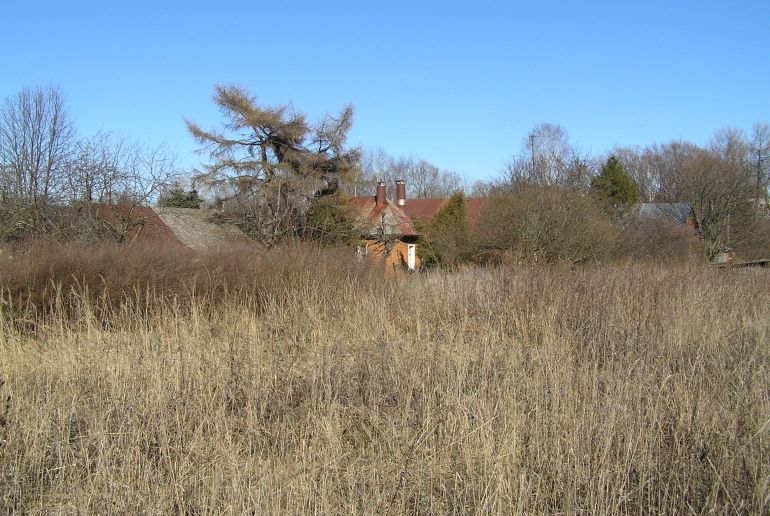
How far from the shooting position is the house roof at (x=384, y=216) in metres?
25.1

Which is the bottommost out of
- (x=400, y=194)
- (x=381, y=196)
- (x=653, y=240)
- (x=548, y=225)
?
(x=653, y=240)

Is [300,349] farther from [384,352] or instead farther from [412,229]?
[412,229]

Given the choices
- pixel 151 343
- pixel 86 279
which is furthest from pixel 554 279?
pixel 86 279

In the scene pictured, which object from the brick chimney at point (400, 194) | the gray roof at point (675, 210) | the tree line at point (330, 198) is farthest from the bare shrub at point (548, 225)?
the brick chimney at point (400, 194)

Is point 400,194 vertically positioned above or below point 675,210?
above

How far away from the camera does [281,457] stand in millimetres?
3619

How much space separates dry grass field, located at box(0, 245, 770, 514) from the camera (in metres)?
3.03

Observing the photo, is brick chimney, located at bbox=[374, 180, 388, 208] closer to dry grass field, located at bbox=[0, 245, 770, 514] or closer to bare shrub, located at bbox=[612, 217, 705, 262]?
bare shrub, located at bbox=[612, 217, 705, 262]

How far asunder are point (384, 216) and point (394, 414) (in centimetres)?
2309

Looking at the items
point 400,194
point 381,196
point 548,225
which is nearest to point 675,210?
point 381,196

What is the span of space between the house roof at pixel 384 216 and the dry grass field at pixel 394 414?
17564 mm

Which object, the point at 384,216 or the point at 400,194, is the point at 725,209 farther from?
the point at 400,194

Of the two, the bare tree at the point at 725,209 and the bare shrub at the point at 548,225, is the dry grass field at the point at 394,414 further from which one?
the bare tree at the point at 725,209

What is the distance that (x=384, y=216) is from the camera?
2700 cm
